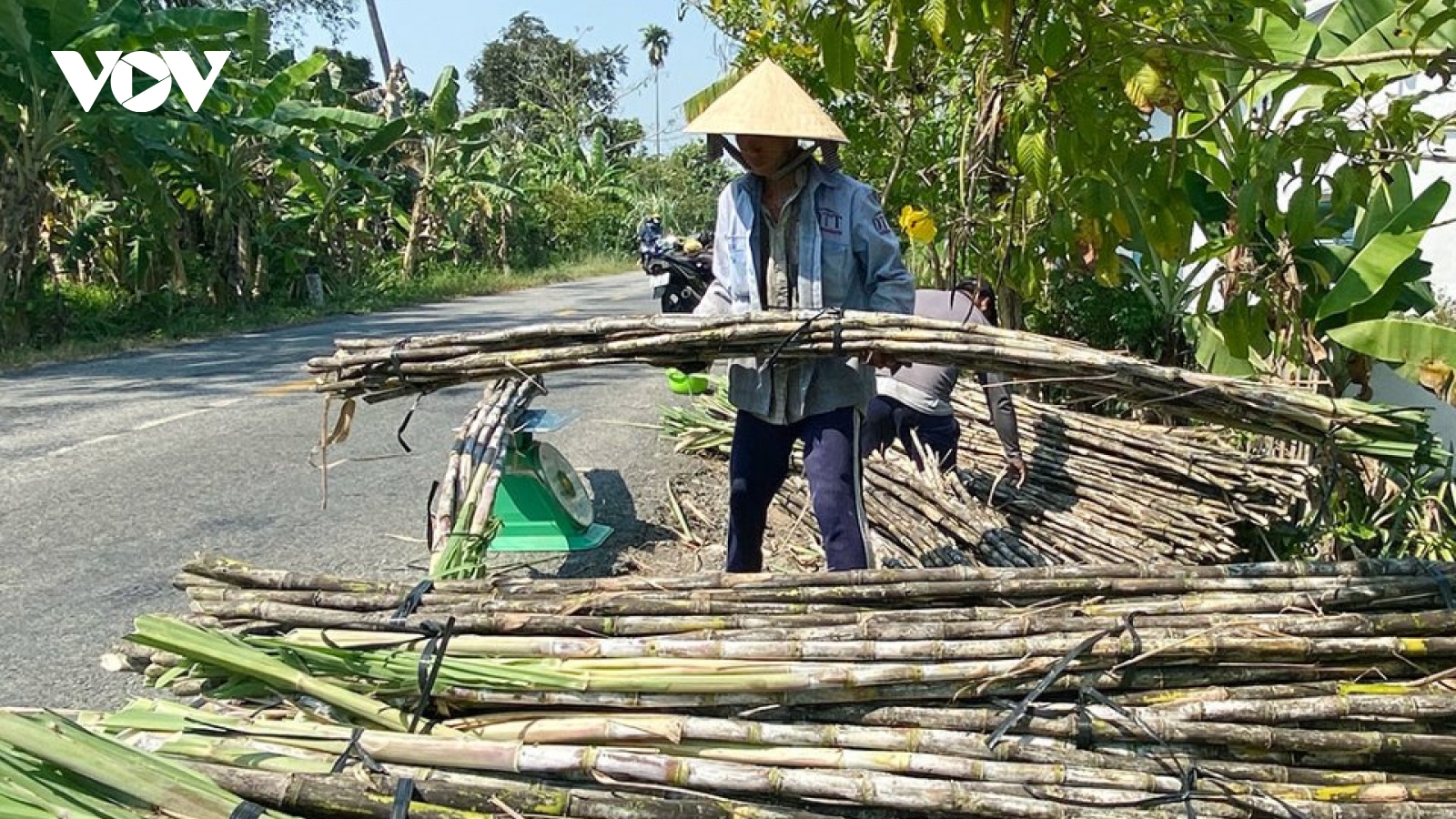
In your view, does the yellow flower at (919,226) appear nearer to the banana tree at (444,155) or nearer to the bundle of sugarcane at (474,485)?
the bundle of sugarcane at (474,485)

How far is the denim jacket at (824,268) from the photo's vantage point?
10.1ft

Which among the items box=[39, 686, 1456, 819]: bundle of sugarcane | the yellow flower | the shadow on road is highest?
the yellow flower

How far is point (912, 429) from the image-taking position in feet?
14.8

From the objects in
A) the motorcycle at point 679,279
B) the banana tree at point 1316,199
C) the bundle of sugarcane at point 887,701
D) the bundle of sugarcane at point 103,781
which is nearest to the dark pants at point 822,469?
the bundle of sugarcane at point 887,701

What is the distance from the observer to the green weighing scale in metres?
4.20

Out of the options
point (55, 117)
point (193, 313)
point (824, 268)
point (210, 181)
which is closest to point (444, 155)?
point (210, 181)

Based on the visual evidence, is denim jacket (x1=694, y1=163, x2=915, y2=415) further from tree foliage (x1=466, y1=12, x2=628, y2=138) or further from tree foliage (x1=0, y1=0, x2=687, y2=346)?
tree foliage (x1=466, y1=12, x2=628, y2=138)

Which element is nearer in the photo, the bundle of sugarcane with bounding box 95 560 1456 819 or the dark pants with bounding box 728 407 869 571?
the bundle of sugarcane with bounding box 95 560 1456 819

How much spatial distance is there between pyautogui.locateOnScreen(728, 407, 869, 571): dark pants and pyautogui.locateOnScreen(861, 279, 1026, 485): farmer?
1.22m

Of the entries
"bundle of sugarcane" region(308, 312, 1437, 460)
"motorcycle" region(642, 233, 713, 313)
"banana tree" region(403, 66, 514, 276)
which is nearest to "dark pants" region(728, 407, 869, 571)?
"bundle of sugarcane" region(308, 312, 1437, 460)

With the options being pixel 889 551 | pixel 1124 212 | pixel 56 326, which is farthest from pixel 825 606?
pixel 56 326

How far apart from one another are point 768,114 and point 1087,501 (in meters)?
2.24

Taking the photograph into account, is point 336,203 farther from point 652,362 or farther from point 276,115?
point 652,362

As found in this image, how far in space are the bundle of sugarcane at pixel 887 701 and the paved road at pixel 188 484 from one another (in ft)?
4.54
